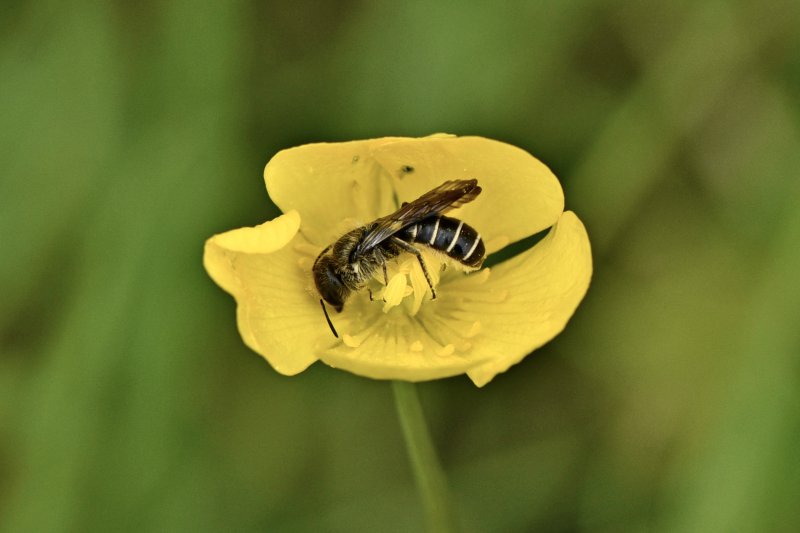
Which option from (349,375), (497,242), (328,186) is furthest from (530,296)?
(349,375)

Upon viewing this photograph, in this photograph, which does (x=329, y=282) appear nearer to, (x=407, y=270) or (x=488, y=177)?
(x=407, y=270)

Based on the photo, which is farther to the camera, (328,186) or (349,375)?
(349,375)

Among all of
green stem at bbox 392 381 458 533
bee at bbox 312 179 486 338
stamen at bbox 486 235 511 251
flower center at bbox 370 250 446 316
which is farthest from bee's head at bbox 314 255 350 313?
stamen at bbox 486 235 511 251

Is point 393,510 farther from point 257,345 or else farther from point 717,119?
point 717,119

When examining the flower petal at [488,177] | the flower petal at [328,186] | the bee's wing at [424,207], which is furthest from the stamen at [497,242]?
the bee's wing at [424,207]

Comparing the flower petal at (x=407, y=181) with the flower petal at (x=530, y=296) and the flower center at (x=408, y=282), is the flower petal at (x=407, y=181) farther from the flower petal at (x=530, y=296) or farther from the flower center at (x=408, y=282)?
the flower center at (x=408, y=282)

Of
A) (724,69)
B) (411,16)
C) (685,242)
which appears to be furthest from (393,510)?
(724,69)

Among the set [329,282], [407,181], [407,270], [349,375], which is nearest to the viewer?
[329,282]
